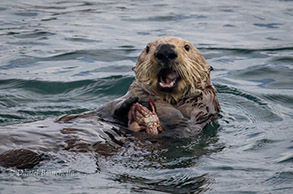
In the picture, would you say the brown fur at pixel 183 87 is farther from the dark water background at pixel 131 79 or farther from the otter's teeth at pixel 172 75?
the dark water background at pixel 131 79

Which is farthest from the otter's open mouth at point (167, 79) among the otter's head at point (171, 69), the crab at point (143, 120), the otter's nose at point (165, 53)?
the crab at point (143, 120)

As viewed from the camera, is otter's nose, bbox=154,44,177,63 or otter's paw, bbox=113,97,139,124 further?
otter's nose, bbox=154,44,177,63

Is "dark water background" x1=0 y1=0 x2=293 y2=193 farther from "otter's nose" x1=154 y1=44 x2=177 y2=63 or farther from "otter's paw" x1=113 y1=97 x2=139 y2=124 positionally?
"otter's nose" x1=154 y1=44 x2=177 y2=63

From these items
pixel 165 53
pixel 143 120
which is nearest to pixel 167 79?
pixel 165 53

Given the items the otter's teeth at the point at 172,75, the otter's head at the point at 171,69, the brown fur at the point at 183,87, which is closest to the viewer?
the otter's head at the point at 171,69

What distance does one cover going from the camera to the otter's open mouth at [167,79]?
5973 millimetres

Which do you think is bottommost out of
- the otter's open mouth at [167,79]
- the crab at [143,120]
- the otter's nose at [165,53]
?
the crab at [143,120]

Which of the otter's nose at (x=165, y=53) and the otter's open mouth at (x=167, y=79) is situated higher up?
the otter's nose at (x=165, y=53)

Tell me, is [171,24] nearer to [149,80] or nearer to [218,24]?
[218,24]

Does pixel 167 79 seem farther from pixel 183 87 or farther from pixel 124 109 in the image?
pixel 124 109

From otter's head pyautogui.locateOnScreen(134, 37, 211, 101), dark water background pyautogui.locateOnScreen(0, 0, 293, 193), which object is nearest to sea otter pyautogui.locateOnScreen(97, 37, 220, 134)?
otter's head pyautogui.locateOnScreen(134, 37, 211, 101)

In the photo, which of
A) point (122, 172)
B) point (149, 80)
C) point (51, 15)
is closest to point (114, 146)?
point (122, 172)

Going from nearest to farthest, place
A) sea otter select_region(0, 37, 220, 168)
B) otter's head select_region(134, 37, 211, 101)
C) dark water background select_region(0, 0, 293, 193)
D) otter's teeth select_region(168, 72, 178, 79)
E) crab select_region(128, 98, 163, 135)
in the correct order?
dark water background select_region(0, 0, 293, 193) < crab select_region(128, 98, 163, 135) < sea otter select_region(0, 37, 220, 168) < otter's head select_region(134, 37, 211, 101) < otter's teeth select_region(168, 72, 178, 79)

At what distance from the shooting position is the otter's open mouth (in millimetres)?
5973
